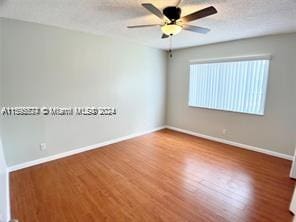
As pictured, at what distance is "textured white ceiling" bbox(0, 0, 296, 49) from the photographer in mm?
2127

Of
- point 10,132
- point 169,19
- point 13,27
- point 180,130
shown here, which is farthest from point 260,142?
point 13,27

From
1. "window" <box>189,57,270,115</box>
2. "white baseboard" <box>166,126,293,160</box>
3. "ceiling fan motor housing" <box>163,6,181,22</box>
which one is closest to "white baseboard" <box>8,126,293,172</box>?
"white baseboard" <box>166,126,293,160</box>

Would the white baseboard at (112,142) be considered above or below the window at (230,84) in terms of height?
below

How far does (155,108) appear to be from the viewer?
17.4ft

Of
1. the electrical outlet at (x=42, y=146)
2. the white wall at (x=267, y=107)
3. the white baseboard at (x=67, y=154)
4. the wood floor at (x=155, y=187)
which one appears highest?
the white wall at (x=267, y=107)

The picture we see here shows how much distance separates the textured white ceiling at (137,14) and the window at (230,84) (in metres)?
0.71

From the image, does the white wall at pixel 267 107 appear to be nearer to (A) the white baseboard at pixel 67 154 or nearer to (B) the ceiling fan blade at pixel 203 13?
(A) the white baseboard at pixel 67 154

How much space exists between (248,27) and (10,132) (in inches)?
168

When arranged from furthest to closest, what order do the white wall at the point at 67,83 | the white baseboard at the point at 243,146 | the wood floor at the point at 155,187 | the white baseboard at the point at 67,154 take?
the white baseboard at the point at 243,146
the white baseboard at the point at 67,154
the white wall at the point at 67,83
the wood floor at the point at 155,187

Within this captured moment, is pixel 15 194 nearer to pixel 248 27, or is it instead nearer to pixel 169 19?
pixel 169 19

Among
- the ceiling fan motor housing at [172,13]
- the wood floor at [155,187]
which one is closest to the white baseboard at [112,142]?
the wood floor at [155,187]

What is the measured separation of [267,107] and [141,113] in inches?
115

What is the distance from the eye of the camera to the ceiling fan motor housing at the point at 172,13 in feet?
7.27

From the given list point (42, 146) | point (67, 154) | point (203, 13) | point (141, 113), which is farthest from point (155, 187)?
point (141, 113)
